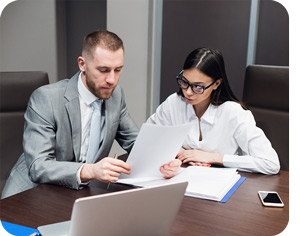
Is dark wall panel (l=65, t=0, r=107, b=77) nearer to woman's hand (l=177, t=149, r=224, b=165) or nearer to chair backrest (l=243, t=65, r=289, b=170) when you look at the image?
chair backrest (l=243, t=65, r=289, b=170)

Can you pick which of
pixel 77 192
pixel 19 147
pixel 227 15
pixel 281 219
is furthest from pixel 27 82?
pixel 227 15

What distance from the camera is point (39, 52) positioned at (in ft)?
11.8

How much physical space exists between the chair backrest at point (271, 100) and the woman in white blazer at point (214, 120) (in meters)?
0.24

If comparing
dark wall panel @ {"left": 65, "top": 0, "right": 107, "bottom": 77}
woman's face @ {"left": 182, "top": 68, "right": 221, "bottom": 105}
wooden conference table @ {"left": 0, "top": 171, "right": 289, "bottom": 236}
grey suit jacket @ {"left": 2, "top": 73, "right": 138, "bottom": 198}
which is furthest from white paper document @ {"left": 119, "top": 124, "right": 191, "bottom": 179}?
dark wall panel @ {"left": 65, "top": 0, "right": 107, "bottom": 77}

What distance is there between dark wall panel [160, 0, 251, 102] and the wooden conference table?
1714mm

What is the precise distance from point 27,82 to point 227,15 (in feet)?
5.68

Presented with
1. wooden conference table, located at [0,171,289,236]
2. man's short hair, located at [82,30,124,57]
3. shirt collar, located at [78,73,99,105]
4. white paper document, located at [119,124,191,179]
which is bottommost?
wooden conference table, located at [0,171,289,236]

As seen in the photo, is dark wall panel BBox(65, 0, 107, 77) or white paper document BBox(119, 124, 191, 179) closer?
white paper document BBox(119, 124, 191, 179)

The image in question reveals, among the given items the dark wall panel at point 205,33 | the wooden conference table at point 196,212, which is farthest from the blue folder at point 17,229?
the dark wall panel at point 205,33

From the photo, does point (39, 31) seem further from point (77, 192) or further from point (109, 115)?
point (77, 192)

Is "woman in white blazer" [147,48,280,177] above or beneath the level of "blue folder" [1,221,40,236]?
above

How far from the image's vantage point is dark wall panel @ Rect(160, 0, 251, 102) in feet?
9.27

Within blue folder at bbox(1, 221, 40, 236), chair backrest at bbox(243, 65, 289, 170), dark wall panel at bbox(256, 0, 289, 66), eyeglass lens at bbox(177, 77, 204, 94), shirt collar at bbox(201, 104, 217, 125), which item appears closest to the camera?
blue folder at bbox(1, 221, 40, 236)

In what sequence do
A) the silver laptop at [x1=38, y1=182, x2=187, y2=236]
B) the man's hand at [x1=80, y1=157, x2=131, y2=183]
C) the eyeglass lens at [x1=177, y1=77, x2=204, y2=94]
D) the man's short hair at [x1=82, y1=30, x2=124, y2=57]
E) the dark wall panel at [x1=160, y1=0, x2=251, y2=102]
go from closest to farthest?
the silver laptop at [x1=38, y1=182, x2=187, y2=236] < the man's hand at [x1=80, y1=157, x2=131, y2=183] < the man's short hair at [x1=82, y1=30, x2=124, y2=57] < the eyeglass lens at [x1=177, y1=77, x2=204, y2=94] < the dark wall panel at [x1=160, y1=0, x2=251, y2=102]
